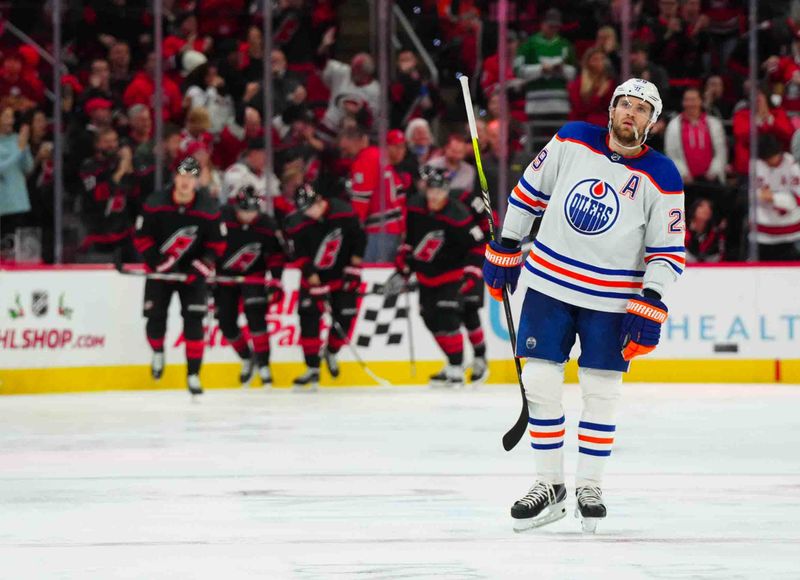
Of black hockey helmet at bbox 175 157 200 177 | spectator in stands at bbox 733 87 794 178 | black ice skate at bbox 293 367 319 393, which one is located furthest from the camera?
spectator in stands at bbox 733 87 794 178

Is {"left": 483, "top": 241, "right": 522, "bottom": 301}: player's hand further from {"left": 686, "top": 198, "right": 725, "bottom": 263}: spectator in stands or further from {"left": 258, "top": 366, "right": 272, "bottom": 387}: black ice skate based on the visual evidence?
{"left": 686, "top": 198, "right": 725, "bottom": 263}: spectator in stands

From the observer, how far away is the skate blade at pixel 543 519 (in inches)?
211

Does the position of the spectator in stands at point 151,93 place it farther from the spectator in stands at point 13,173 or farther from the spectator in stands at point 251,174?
the spectator in stands at point 13,173

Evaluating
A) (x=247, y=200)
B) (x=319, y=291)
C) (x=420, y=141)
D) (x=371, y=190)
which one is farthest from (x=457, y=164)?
(x=247, y=200)

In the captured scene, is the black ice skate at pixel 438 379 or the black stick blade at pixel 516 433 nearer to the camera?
the black stick blade at pixel 516 433

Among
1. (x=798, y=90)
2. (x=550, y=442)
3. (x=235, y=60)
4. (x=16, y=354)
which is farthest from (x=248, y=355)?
(x=550, y=442)

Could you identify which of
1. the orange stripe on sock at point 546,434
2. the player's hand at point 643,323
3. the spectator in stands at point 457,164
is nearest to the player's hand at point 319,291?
the spectator in stands at point 457,164

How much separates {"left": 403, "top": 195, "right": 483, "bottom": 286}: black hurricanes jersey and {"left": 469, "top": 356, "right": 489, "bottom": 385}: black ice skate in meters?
0.65

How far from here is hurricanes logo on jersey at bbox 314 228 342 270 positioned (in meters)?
11.8

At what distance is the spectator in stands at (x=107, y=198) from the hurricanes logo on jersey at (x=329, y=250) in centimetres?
140

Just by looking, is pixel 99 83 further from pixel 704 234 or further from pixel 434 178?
pixel 704 234

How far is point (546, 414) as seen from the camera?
5461 millimetres

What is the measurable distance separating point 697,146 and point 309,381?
10.8ft

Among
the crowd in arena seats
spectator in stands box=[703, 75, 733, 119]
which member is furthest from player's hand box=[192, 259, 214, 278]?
spectator in stands box=[703, 75, 733, 119]
